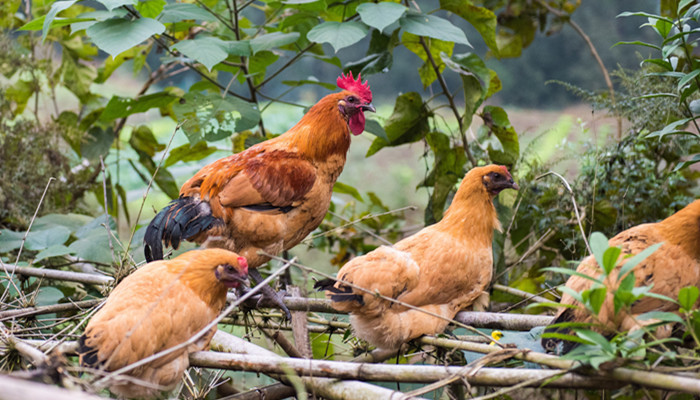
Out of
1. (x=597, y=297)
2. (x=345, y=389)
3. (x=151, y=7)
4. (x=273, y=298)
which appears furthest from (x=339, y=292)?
(x=151, y=7)

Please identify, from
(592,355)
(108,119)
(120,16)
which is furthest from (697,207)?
(108,119)

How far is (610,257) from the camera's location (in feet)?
3.98

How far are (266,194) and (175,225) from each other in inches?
12.6

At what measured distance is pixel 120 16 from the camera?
2320 mm

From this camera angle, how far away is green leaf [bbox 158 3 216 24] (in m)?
2.46

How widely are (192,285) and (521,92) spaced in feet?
10.0

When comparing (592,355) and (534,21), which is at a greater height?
(534,21)

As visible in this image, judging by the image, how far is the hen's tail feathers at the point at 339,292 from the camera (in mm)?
1621

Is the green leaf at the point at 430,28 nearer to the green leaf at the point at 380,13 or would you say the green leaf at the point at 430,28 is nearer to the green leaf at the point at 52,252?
the green leaf at the point at 380,13

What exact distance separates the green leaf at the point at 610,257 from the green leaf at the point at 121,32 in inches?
66.9

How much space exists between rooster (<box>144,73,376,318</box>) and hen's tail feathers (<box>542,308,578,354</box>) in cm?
88

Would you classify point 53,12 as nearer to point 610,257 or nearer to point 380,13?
point 380,13

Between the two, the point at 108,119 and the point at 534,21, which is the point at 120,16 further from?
the point at 534,21

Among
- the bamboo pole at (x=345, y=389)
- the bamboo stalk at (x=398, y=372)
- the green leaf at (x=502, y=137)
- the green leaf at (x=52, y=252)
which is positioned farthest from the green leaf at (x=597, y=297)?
the green leaf at (x=52, y=252)
